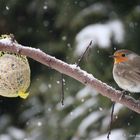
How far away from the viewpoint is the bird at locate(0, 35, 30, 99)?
4406 millimetres

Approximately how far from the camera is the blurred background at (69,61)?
7309 millimetres

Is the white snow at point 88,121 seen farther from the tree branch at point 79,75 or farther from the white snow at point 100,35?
the tree branch at point 79,75

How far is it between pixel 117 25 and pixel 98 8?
38 centimetres

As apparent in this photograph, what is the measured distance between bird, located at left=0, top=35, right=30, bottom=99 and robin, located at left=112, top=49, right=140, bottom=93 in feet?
2.07

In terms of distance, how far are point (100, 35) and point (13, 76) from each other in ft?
9.53

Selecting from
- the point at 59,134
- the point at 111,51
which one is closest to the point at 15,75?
the point at 111,51

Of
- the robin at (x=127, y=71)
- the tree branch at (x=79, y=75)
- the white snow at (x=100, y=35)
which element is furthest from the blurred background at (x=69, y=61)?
the tree branch at (x=79, y=75)

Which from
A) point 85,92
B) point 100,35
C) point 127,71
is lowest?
point 85,92

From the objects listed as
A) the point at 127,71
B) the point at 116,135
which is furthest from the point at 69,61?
the point at 127,71

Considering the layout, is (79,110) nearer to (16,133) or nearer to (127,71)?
(16,133)

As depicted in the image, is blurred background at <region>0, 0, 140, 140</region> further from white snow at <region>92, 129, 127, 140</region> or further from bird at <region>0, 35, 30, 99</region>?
bird at <region>0, 35, 30, 99</region>

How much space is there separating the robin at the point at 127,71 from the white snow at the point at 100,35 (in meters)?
2.46

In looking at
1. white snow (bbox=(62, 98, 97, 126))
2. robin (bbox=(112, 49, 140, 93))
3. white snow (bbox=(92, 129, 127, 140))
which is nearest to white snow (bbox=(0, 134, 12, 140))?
white snow (bbox=(62, 98, 97, 126))

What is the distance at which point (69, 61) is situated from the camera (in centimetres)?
761
